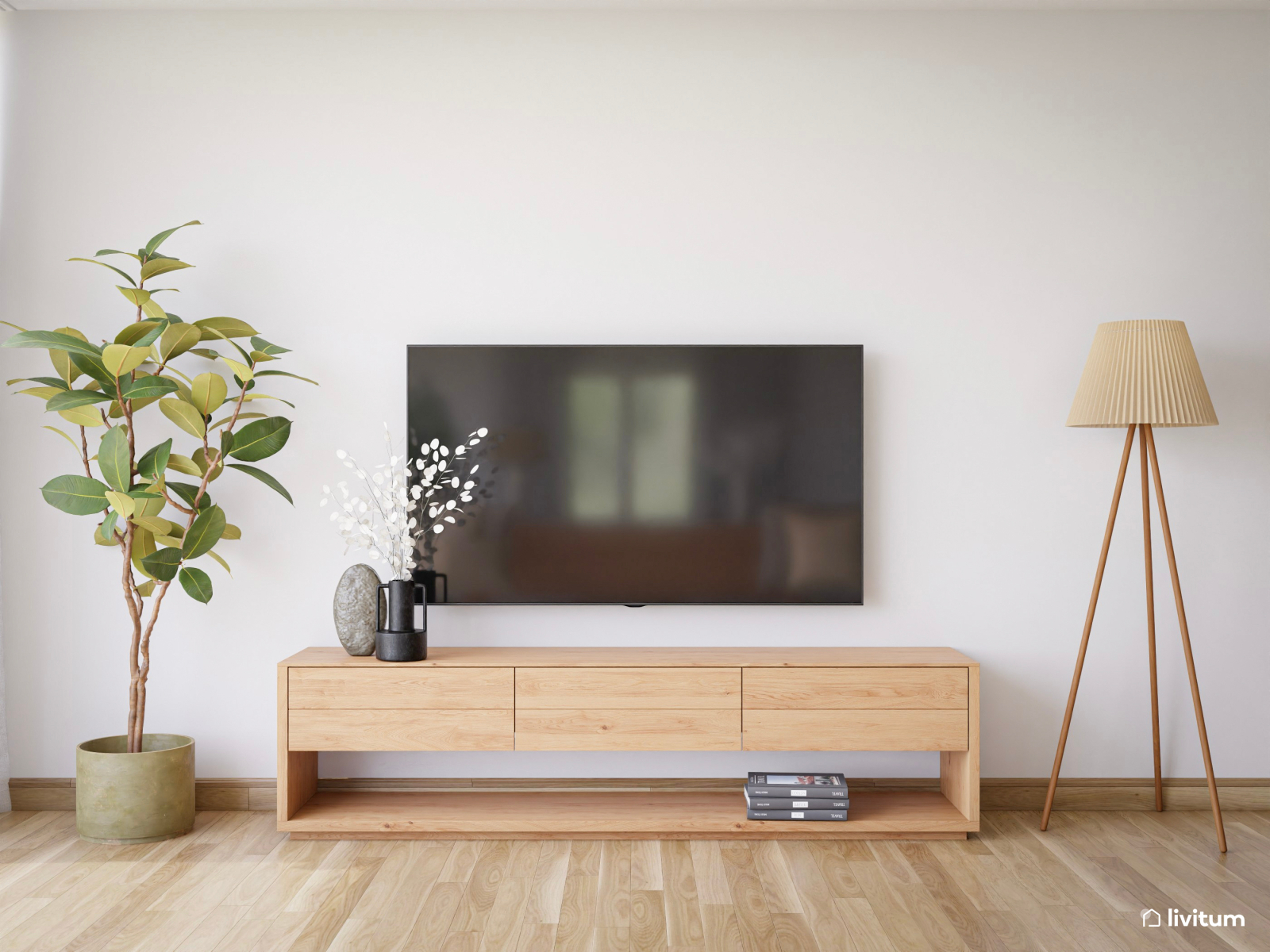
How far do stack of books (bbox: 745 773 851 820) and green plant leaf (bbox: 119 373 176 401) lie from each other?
83.7 inches

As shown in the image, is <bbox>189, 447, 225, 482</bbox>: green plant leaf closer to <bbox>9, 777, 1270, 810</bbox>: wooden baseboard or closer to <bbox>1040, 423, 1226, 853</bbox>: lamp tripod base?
<bbox>9, 777, 1270, 810</bbox>: wooden baseboard

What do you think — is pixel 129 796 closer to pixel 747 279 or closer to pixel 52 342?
pixel 52 342

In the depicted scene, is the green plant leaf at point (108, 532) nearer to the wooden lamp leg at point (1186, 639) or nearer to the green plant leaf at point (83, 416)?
the green plant leaf at point (83, 416)

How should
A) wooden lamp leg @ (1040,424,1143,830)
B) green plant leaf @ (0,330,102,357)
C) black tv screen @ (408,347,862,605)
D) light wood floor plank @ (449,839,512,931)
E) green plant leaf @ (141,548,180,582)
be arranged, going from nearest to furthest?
light wood floor plank @ (449,839,512,931), green plant leaf @ (0,330,102,357), green plant leaf @ (141,548,180,582), wooden lamp leg @ (1040,424,1143,830), black tv screen @ (408,347,862,605)

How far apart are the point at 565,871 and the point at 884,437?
172 cm


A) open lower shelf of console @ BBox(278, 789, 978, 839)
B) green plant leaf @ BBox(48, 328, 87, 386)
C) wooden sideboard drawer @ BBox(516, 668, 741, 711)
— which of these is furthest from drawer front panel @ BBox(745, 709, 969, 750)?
green plant leaf @ BBox(48, 328, 87, 386)

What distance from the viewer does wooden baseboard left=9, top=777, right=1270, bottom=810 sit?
9.91ft

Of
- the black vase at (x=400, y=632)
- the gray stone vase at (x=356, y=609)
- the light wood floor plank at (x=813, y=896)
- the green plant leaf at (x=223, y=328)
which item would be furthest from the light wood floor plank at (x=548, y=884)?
the green plant leaf at (x=223, y=328)

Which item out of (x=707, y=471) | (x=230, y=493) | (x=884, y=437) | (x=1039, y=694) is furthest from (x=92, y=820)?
(x=1039, y=694)

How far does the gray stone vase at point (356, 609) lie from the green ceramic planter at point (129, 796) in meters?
0.62

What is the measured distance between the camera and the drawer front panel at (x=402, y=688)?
2717 millimetres

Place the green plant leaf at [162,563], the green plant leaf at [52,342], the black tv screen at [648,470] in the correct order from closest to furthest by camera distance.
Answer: the green plant leaf at [52,342] → the green plant leaf at [162,563] → the black tv screen at [648,470]

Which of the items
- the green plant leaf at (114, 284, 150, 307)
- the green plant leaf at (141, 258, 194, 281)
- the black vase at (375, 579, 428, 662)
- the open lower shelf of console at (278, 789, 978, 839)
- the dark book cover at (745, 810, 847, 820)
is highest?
the green plant leaf at (141, 258, 194, 281)

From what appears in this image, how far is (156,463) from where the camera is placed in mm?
2684
